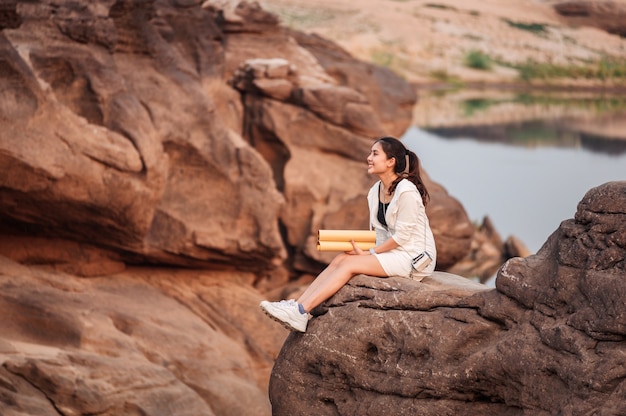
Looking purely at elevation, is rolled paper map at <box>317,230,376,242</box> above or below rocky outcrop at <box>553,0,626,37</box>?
above

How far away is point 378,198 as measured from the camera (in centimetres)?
862

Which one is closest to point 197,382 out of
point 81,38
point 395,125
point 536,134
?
point 81,38

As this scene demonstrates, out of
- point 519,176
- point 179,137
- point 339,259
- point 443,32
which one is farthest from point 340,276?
point 443,32

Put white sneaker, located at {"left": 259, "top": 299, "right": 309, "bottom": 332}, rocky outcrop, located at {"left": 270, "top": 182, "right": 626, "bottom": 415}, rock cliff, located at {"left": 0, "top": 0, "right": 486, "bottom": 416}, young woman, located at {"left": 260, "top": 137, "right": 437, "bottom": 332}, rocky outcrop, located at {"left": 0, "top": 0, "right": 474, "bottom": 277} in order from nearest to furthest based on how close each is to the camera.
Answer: rocky outcrop, located at {"left": 270, "top": 182, "right": 626, "bottom": 415} < white sneaker, located at {"left": 259, "top": 299, "right": 309, "bottom": 332} < young woman, located at {"left": 260, "top": 137, "right": 437, "bottom": 332} < rock cliff, located at {"left": 0, "top": 0, "right": 486, "bottom": 416} < rocky outcrop, located at {"left": 0, "top": 0, "right": 474, "bottom": 277}

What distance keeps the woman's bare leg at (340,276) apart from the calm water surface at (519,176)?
1804cm

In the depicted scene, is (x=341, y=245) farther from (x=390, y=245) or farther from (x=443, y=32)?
(x=443, y=32)

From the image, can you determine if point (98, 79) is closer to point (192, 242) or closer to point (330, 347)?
point (192, 242)

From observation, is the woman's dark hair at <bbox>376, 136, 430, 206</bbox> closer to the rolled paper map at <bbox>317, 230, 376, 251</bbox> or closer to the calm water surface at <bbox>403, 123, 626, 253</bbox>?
the rolled paper map at <bbox>317, 230, 376, 251</bbox>

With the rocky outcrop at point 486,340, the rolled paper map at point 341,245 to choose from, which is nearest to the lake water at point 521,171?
the rolled paper map at point 341,245

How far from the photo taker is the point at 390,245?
8.37 m

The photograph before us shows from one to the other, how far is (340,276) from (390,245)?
1.37 feet

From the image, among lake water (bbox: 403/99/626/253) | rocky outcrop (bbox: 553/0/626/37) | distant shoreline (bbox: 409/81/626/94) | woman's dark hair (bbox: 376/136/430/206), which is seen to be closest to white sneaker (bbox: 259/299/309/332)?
woman's dark hair (bbox: 376/136/430/206)

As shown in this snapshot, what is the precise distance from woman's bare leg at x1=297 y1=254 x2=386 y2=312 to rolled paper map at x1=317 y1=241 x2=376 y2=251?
74 millimetres

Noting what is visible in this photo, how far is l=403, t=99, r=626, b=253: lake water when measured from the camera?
30125mm
